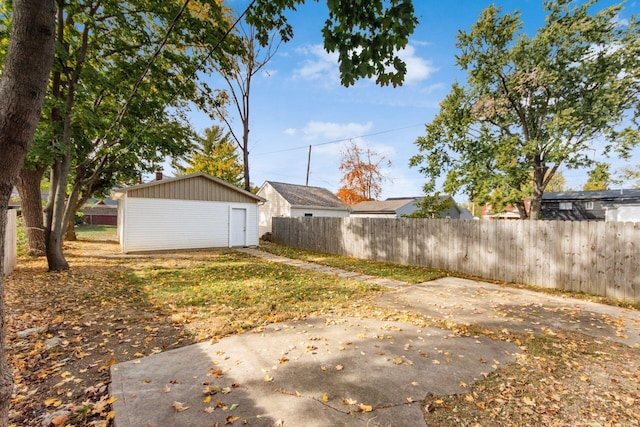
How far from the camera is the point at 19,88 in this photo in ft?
4.86

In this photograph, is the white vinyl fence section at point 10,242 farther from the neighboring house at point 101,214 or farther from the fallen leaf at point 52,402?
the neighboring house at point 101,214

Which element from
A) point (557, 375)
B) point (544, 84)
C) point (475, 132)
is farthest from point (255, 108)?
point (557, 375)

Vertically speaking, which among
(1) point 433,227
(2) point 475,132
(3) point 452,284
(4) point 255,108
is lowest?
(3) point 452,284

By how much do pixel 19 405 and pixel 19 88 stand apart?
2517mm

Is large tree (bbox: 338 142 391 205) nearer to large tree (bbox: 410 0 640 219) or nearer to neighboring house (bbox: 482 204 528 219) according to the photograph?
neighboring house (bbox: 482 204 528 219)

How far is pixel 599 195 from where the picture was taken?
20875 millimetres

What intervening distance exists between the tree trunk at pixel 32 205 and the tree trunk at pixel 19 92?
10676 mm

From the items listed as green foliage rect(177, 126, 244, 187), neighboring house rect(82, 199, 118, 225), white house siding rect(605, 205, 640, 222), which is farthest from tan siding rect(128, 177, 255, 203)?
neighboring house rect(82, 199, 118, 225)

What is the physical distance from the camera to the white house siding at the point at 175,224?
11.3 m

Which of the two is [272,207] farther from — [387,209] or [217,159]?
[387,209]

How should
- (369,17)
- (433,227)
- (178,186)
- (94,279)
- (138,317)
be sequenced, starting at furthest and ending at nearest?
(178,186) → (433,227) → (94,279) → (138,317) → (369,17)

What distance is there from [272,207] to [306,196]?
2.75 meters

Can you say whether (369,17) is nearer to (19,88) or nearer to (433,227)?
(19,88)

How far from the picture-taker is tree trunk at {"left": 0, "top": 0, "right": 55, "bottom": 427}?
4.75 feet
